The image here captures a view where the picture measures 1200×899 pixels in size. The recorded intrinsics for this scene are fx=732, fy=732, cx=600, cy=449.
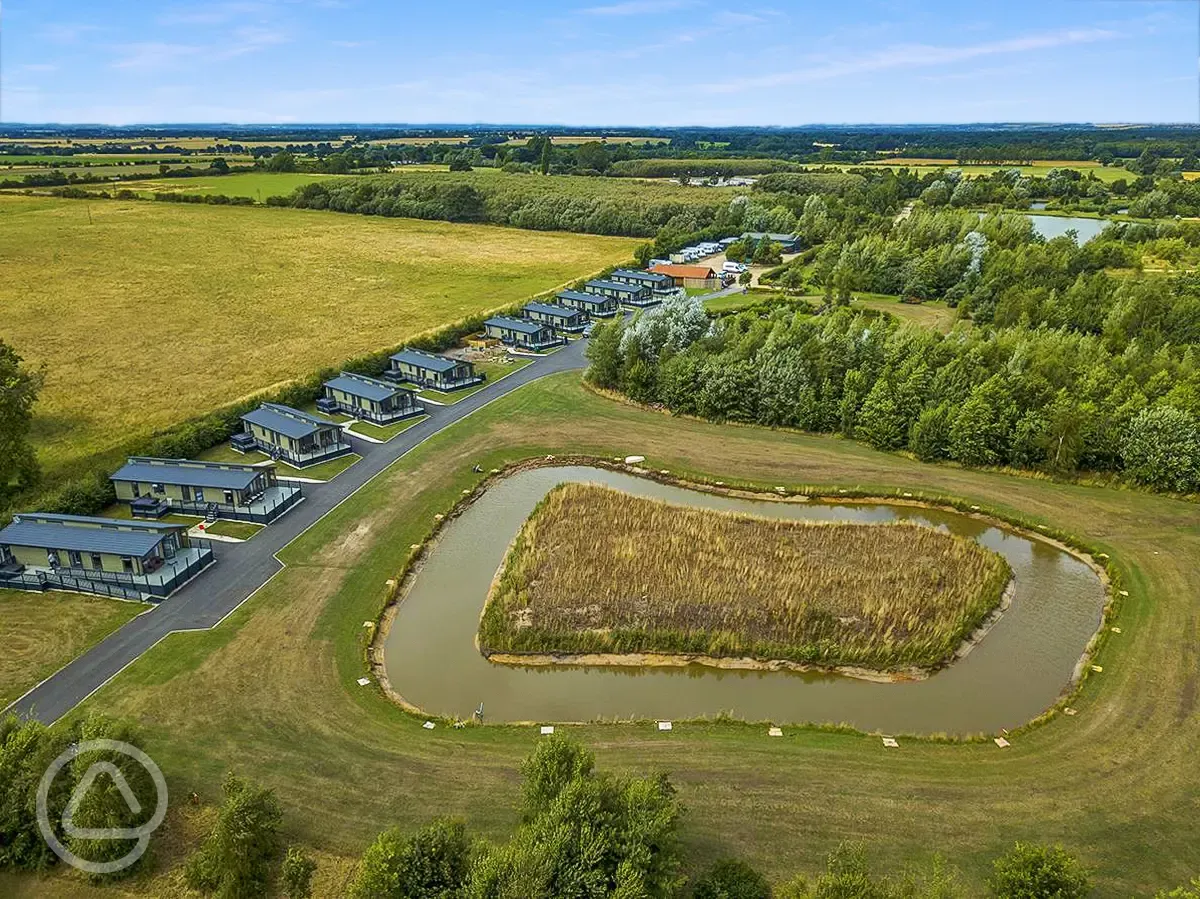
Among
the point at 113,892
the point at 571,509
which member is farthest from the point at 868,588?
the point at 113,892

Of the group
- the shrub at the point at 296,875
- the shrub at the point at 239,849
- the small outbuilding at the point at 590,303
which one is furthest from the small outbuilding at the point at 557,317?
the shrub at the point at 296,875

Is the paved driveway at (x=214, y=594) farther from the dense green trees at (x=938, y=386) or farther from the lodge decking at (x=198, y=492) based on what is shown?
the dense green trees at (x=938, y=386)

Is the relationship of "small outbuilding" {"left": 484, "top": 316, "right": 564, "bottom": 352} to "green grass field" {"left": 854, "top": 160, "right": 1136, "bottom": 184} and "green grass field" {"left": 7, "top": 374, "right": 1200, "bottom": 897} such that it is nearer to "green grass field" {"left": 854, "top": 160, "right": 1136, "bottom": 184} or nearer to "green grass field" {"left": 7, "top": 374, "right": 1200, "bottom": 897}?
"green grass field" {"left": 7, "top": 374, "right": 1200, "bottom": 897}

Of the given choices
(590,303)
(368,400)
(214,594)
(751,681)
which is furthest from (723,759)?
(590,303)

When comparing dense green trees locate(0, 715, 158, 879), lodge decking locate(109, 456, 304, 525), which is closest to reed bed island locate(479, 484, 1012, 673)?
dense green trees locate(0, 715, 158, 879)

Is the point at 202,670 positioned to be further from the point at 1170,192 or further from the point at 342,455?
the point at 1170,192

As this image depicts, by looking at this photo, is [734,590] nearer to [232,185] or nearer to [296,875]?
[296,875]
